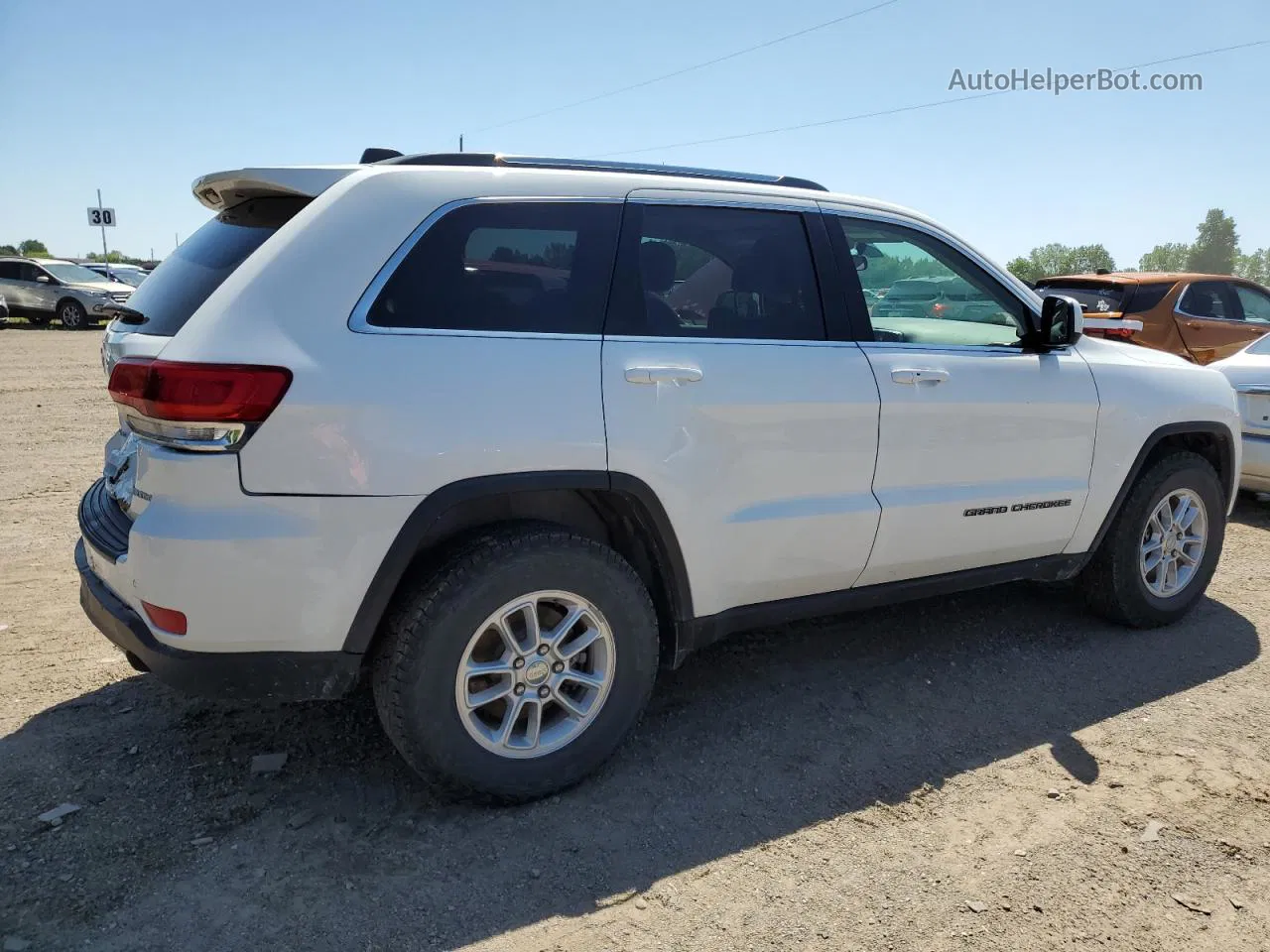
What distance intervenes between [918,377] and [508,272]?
1.59 meters

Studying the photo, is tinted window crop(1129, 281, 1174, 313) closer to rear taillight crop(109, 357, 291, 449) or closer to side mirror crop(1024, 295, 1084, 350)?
side mirror crop(1024, 295, 1084, 350)

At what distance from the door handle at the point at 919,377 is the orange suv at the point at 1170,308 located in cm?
675

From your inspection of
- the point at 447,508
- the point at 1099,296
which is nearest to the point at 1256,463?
Result: the point at 1099,296

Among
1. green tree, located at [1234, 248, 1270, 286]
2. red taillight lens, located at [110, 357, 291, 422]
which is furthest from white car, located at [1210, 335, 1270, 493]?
green tree, located at [1234, 248, 1270, 286]

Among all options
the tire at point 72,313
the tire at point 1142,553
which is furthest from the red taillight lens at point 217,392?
the tire at point 72,313

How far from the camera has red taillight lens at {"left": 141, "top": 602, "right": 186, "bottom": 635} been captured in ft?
8.30

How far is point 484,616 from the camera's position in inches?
110

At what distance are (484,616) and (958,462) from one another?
196cm

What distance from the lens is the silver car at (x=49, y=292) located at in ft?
76.2

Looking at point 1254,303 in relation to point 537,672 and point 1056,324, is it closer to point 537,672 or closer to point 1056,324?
point 1056,324

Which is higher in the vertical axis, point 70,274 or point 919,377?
point 919,377

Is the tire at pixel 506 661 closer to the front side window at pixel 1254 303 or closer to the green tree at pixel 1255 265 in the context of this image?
the front side window at pixel 1254 303

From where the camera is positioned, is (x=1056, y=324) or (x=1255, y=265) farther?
(x=1255, y=265)

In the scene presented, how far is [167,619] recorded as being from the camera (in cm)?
255
